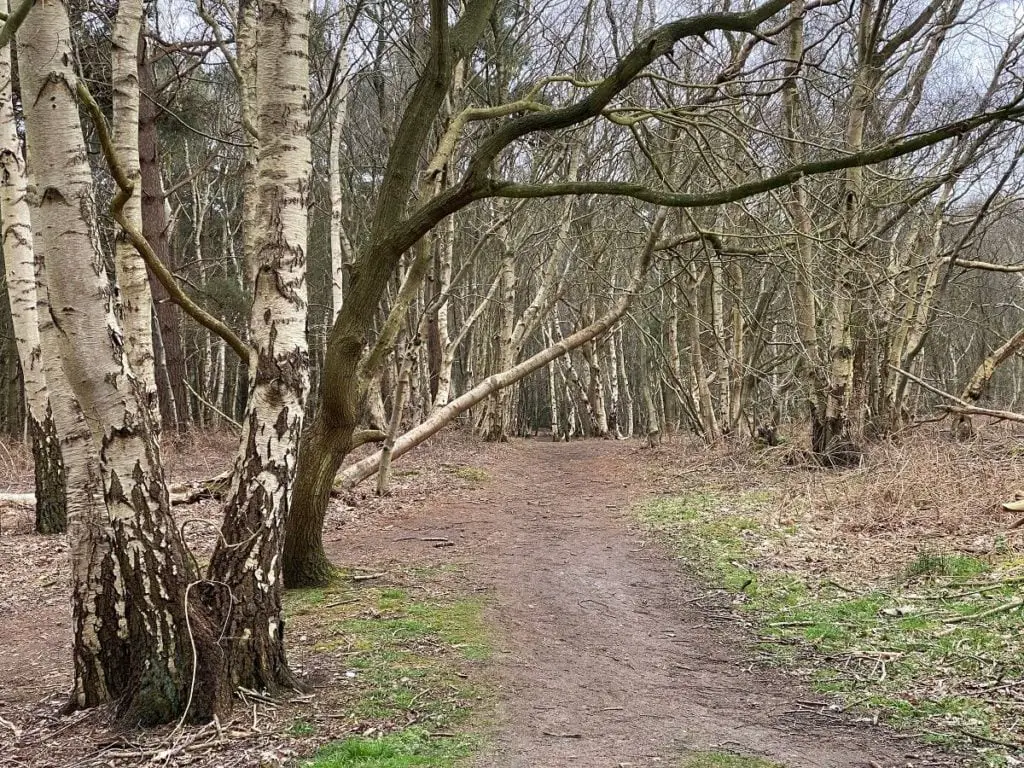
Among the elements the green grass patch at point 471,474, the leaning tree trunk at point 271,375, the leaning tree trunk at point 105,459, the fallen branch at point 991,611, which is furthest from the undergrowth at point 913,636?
the green grass patch at point 471,474

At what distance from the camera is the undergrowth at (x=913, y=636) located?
3.85 meters

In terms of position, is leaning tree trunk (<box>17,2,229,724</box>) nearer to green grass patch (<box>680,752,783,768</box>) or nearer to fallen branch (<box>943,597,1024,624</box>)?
green grass patch (<box>680,752,783,768</box>)

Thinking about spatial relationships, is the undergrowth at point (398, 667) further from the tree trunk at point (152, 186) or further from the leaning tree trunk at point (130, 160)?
the tree trunk at point (152, 186)

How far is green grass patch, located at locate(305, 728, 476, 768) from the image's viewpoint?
346cm

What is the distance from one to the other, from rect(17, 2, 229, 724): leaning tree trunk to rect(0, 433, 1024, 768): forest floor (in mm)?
262

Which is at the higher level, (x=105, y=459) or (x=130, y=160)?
(x=130, y=160)

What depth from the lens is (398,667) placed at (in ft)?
15.6

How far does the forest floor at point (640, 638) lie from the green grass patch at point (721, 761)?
2 centimetres

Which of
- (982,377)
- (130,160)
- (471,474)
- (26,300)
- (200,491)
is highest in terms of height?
(130,160)

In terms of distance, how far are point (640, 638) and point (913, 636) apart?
1715 mm

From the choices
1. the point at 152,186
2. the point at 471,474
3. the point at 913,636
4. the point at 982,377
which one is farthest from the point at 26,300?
the point at 982,377

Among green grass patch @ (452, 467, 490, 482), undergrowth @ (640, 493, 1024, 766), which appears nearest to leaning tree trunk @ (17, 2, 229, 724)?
undergrowth @ (640, 493, 1024, 766)

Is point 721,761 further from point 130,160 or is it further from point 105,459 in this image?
point 130,160

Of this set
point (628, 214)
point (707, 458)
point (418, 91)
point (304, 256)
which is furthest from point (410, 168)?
point (628, 214)
